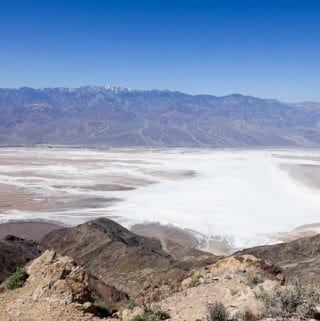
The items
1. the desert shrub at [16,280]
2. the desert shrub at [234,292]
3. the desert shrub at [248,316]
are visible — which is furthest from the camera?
the desert shrub at [234,292]

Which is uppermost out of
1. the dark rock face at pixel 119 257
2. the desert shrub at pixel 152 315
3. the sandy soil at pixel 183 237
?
the desert shrub at pixel 152 315

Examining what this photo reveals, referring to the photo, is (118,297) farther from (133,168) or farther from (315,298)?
(133,168)

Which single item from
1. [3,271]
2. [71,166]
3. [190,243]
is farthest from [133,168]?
[3,271]

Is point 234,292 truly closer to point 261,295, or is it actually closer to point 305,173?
point 261,295

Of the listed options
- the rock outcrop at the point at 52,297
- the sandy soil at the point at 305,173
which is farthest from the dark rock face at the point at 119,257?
the sandy soil at the point at 305,173

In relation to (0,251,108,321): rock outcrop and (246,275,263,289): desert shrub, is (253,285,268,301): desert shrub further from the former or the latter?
(0,251,108,321): rock outcrop

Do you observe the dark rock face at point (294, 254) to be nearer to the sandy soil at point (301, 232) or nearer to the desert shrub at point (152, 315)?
the sandy soil at point (301, 232)

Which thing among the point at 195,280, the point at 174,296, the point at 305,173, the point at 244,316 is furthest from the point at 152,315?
the point at 305,173

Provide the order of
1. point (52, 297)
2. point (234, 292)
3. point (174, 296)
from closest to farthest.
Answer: point (52, 297), point (234, 292), point (174, 296)
